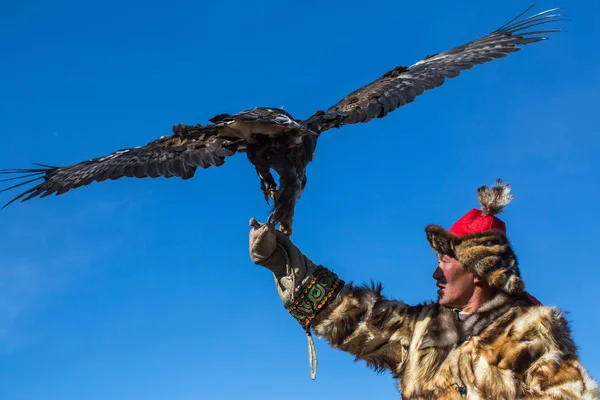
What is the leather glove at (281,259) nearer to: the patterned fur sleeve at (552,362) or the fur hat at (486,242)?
the fur hat at (486,242)

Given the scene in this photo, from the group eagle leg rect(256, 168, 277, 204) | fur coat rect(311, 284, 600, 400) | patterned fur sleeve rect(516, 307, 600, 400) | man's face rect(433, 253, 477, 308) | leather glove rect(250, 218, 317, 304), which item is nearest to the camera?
patterned fur sleeve rect(516, 307, 600, 400)

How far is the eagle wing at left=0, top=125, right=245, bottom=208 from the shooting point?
374 centimetres

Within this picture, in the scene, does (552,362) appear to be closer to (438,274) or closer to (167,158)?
(438,274)

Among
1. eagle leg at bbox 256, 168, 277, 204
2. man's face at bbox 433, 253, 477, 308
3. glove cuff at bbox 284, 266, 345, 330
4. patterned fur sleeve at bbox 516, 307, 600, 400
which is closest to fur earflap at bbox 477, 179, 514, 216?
man's face at bbox 433, 253, 477, 308

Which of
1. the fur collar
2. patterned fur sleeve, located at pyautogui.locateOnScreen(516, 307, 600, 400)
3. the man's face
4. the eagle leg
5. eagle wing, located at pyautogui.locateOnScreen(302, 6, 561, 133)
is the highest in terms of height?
eagle wing, located at pyautogui.locateOnScreen(302, 6, 561, 133)

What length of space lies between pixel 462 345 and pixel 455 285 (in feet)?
0.86

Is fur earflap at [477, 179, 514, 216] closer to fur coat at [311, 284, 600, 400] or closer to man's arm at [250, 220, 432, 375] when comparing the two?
fur coat at [311, 284, 600, 400]

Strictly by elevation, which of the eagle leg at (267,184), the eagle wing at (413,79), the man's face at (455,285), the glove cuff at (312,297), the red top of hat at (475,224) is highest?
the eagle wing at (413,79)

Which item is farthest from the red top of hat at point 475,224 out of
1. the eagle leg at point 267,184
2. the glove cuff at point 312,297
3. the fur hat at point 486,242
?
the eagle leg at point 267,184

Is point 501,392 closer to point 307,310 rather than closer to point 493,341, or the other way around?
point 493,341

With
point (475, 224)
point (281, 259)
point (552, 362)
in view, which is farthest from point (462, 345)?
point (281, 259)

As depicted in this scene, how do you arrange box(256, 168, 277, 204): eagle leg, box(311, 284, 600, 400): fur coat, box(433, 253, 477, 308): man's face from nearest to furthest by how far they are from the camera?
box(311, 284, 600, 400): fur coat, box(433, 253, 477, 308): man's face, box(256, 168, 277, 204): eagle leg

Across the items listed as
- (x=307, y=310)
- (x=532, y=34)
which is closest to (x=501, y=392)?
(x=307, y=310)

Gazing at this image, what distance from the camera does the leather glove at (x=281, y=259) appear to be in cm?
333
